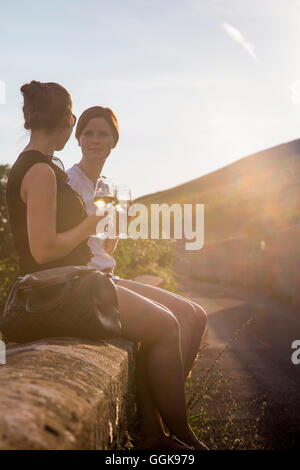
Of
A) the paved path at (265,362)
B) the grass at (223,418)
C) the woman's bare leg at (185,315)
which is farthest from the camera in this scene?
the paved path at (265,362)

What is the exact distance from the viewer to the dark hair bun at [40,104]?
2.29 metres

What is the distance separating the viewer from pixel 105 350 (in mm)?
1859

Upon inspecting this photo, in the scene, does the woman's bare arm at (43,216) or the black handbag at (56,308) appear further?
the woman's bare arm at (43,216)

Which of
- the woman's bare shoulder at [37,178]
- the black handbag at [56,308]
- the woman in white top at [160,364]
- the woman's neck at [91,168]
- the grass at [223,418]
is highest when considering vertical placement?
the woman's neck at [91,168]

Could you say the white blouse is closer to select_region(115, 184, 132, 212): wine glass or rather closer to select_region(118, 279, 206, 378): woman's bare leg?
select_region(118, 279, 206, 378): woman's bare leg

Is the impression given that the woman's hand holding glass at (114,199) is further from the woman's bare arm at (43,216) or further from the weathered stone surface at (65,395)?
the weathered stone surface at (65,395)

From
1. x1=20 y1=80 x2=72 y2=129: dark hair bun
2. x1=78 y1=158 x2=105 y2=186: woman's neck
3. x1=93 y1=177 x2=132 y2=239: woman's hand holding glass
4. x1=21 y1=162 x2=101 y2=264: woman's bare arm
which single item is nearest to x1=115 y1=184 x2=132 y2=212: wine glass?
x1=93 y1=177 x2=132 y2=239: woman's hand holding glass

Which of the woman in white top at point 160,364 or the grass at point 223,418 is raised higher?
the woman in white top at point 160,364

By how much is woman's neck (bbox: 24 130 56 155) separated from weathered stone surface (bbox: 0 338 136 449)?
3.28 feet

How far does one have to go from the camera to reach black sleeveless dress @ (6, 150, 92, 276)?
6.96 feet

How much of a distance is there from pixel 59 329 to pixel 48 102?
1168 mm

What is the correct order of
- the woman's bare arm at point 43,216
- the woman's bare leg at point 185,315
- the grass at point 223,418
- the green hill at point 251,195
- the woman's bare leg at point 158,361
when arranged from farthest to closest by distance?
the green hill at point 251,195 → the grass at point 223,418 → the woman's bare leg at point 185,315 → the woman's bare leg at point 158,361 → the woman's bare arm at point 43,216

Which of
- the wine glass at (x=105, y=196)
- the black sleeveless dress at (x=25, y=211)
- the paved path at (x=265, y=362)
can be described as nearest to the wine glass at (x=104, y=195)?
the wine glass at (x=105, y=196)
